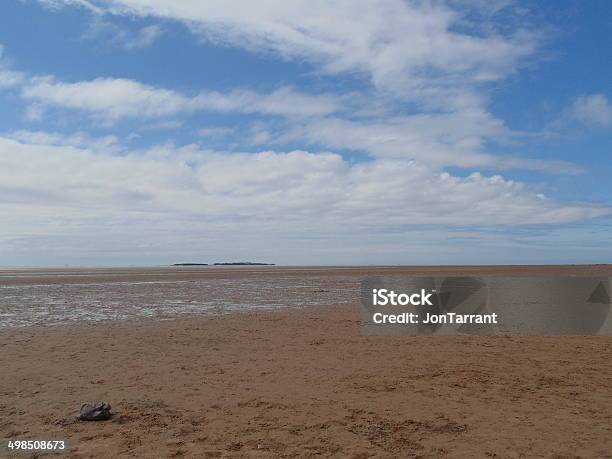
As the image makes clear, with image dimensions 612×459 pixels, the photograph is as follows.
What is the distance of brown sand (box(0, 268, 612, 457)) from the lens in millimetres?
7617

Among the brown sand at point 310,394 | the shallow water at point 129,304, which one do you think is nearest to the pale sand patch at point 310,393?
the brown sand at point 310,394

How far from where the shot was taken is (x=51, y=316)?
73.3 ft

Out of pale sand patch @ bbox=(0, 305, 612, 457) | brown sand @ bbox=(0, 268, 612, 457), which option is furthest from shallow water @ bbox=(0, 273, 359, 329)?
brown sand @ bbox=(0, 268, 612, 457)

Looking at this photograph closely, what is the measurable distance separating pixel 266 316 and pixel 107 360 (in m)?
9.76

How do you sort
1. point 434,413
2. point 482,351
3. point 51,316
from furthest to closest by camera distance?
1. point 51,316
2. point 482,351
3. point 434,413

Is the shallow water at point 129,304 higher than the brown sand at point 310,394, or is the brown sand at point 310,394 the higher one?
the shallow water at point 129,304

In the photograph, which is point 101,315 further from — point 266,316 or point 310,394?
point 310,394

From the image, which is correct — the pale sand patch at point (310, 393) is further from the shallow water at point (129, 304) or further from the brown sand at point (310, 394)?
the shallow water at point (129, 304)

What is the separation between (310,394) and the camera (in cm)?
1030

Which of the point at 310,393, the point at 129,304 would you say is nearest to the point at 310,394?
the point at 310,393

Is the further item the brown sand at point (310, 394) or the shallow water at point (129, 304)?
the shallow water at point (129, 304)

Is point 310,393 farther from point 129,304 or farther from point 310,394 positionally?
point 129,304

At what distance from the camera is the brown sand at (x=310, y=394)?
7.62m

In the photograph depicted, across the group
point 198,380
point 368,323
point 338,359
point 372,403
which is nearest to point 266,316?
point 368,323
